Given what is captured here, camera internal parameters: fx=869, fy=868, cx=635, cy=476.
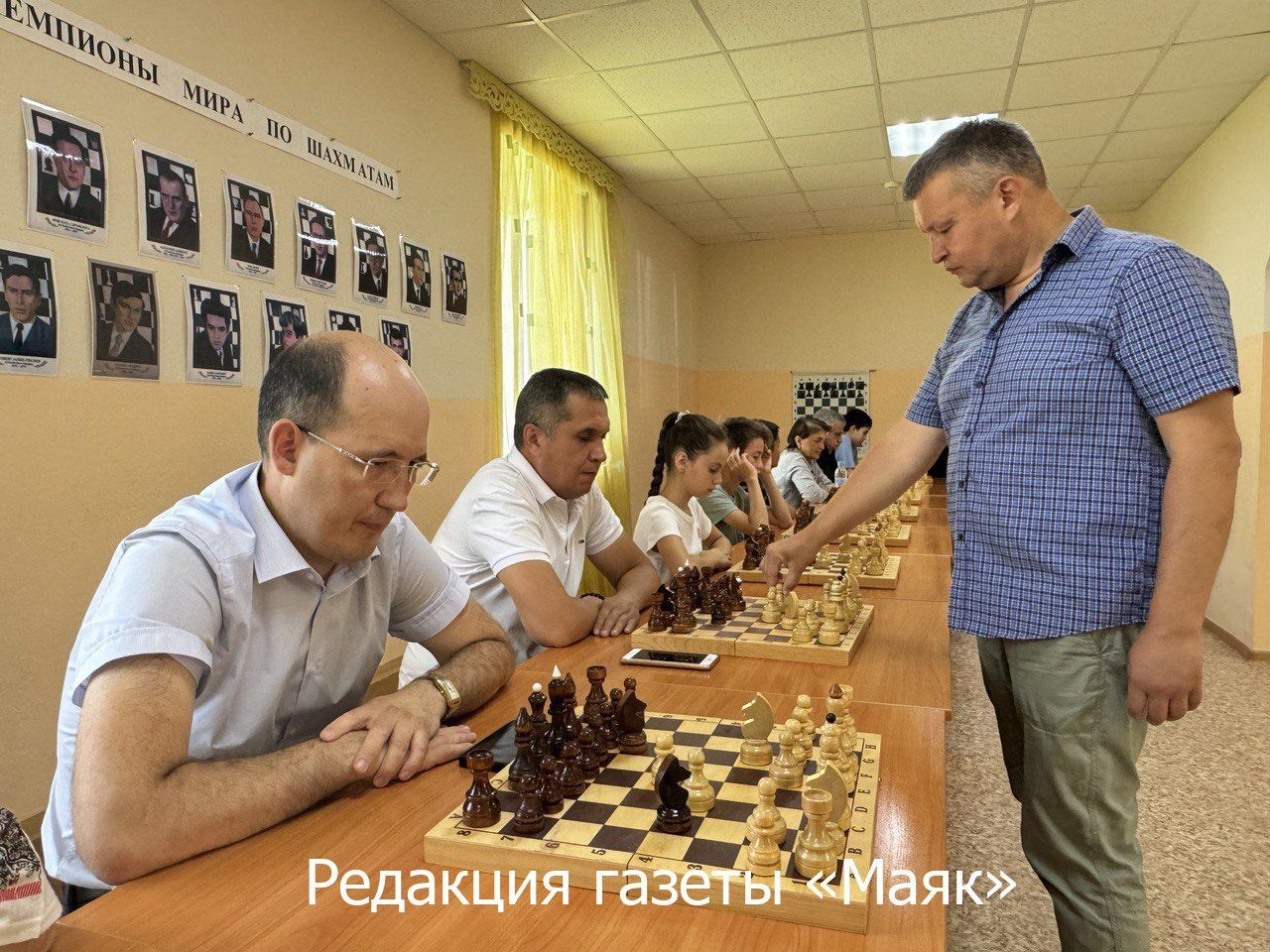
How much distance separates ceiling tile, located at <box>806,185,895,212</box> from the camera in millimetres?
7191

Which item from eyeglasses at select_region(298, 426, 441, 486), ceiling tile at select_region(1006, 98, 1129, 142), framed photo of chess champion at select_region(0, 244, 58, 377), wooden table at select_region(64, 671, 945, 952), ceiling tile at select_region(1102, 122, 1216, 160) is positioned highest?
ceiling tile at select_region(1102, 122, 1216, 160)

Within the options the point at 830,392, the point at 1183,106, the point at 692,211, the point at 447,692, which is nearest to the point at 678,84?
the point at 692,211

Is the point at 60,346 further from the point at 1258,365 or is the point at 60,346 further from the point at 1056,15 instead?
the point at 1258,365

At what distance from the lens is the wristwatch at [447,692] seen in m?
1.54

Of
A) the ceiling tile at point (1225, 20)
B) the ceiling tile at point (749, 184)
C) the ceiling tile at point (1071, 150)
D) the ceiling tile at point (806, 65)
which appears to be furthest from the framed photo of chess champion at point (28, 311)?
the ceiling tile at point (1071, 150)

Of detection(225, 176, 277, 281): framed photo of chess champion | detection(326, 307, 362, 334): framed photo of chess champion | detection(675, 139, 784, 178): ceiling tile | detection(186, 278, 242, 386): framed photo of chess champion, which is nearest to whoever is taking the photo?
detection(186, 278, 242, 386): framed photo of chess champion

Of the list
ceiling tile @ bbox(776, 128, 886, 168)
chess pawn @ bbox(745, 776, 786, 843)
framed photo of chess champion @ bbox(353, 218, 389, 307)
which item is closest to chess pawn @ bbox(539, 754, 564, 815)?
chess pawn @ bbox(745, 776, 786, 843)

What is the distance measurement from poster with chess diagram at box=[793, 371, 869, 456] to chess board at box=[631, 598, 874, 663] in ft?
23.4

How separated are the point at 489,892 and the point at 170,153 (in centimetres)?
280

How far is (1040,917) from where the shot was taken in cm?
241

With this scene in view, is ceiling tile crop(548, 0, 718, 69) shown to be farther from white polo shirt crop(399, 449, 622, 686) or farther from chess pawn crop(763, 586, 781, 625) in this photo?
chess pawn crop(763, 586, 781, 625)

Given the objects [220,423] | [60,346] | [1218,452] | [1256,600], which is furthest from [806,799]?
[1256,600]

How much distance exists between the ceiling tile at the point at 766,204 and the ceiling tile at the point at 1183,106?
2585 mm

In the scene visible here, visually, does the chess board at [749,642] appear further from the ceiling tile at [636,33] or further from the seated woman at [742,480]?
the ceiling tile at [636,33]
